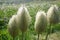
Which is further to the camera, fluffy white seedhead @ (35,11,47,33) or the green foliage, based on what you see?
the green foliage

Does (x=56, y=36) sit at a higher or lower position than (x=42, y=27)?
lower

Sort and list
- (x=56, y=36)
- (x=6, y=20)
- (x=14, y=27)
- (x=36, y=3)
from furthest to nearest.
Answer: (x=36, y=3) → (x=56, y=36) → (x=6, y=20) → (x=14, y=27)

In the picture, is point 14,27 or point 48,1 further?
point 48,1

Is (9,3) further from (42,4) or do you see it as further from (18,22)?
(18,22)

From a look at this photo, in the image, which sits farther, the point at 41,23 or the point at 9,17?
the point at 9,17

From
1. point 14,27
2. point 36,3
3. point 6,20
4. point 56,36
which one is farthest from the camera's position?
point 36,3

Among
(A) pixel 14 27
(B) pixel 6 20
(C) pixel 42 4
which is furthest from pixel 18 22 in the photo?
(C) pixel 42 4

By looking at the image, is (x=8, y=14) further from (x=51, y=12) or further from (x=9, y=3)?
(x=51, y=12)

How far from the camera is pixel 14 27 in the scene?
54cm

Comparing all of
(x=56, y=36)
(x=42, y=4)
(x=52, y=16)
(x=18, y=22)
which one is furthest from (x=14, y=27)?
(x=42, y=4)

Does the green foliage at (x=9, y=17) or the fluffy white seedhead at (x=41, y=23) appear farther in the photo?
the green foliage at (x=9, y=17)

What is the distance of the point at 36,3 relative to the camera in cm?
126

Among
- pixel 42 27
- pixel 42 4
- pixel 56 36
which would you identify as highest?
pixel 42 4

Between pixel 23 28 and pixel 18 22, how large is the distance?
24mm
